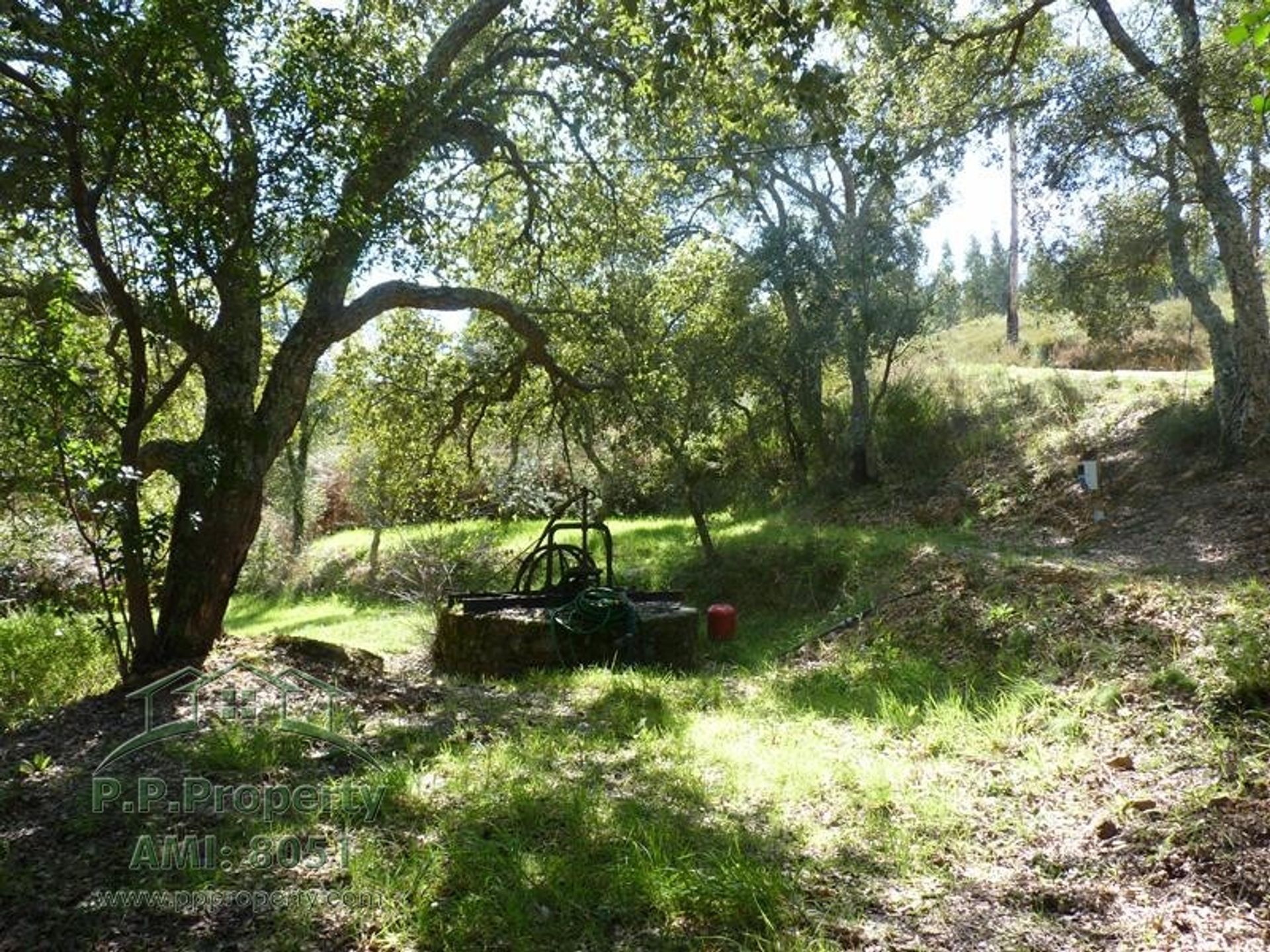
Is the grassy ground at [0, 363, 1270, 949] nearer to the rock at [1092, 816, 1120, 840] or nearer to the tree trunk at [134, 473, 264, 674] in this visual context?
the rock at [1092, 816, 1120, 840]

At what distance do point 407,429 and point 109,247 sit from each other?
5104 millimetres

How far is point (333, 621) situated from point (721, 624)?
24.2 ft

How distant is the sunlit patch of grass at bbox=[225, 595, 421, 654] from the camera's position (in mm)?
11117

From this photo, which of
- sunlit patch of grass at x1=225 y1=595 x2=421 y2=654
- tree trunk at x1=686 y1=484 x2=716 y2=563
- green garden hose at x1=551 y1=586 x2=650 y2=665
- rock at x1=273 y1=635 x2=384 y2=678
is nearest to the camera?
rock at x1=273 y1=635 x2=384 y2=678

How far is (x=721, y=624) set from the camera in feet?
33.0

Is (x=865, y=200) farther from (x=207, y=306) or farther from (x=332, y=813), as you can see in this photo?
(x=332, y=813)

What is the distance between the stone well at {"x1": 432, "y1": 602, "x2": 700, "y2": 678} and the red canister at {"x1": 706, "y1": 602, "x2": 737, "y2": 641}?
1.44m

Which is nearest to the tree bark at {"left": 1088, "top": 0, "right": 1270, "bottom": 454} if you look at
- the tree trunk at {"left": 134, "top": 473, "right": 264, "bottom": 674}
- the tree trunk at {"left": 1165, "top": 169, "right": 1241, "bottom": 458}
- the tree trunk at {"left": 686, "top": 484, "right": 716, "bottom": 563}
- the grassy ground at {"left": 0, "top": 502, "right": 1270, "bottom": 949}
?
the tree trunk at {"left": 1165, "top": 169, "right": 1241, "bottom": 458}

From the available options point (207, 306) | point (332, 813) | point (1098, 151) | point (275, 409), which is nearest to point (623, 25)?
point (207, 306)

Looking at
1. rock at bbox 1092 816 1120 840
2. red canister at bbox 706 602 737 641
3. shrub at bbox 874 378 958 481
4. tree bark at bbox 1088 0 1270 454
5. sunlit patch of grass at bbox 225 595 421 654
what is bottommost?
sunlit patch of grass at bbox 225 595 421 654

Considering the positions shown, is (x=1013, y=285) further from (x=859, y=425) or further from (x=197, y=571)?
(x=197, y=571)

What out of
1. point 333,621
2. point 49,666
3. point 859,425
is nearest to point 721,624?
point 49,666

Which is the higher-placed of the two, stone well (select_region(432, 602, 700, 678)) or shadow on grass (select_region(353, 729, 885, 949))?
shadow on grass (select_region(353, 729, 885, 949))

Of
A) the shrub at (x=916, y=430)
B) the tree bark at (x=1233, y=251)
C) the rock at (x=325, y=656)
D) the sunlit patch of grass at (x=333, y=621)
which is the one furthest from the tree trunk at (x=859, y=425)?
the rock at (x=325, y=656)
